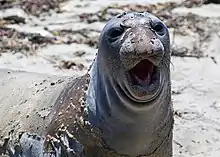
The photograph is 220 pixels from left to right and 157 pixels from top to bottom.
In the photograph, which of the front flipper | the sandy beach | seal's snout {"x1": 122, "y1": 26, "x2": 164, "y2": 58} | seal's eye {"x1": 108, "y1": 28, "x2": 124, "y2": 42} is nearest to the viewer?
seal's snout {"x1": 122, "y1": 26, "x2": 164, "y2": 58}

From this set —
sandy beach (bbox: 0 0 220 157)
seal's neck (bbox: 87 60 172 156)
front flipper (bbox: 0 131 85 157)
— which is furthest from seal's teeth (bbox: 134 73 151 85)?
sandy beach (bbox: 0 0 220 157)

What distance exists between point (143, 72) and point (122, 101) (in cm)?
17

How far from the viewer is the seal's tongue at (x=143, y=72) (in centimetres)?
235

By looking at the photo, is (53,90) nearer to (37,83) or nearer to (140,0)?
(37,83)

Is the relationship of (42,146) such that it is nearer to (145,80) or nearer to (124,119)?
(124,119)

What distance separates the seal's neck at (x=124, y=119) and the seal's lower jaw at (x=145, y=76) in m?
0.11

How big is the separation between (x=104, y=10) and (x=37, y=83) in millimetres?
3130

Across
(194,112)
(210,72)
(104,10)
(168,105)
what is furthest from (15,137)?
(104,10)

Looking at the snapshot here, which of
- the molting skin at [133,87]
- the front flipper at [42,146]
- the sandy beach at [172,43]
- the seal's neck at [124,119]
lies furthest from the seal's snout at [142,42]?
the sandy beach at [172,43]

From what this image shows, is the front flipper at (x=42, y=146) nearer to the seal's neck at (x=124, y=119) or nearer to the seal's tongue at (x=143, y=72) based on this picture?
the seal's neck at (x=124, y=119)

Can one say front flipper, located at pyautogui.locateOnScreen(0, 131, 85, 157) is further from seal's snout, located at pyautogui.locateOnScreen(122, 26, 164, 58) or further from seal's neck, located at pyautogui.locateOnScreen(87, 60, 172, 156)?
seal's snout, located at pyautogui.locateOnScreen(122, 26, 164, 58)

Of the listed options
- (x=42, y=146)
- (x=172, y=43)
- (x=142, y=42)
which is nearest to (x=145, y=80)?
(x=142, y=42)

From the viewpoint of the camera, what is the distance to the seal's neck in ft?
8.23

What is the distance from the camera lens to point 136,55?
231 centimetres
